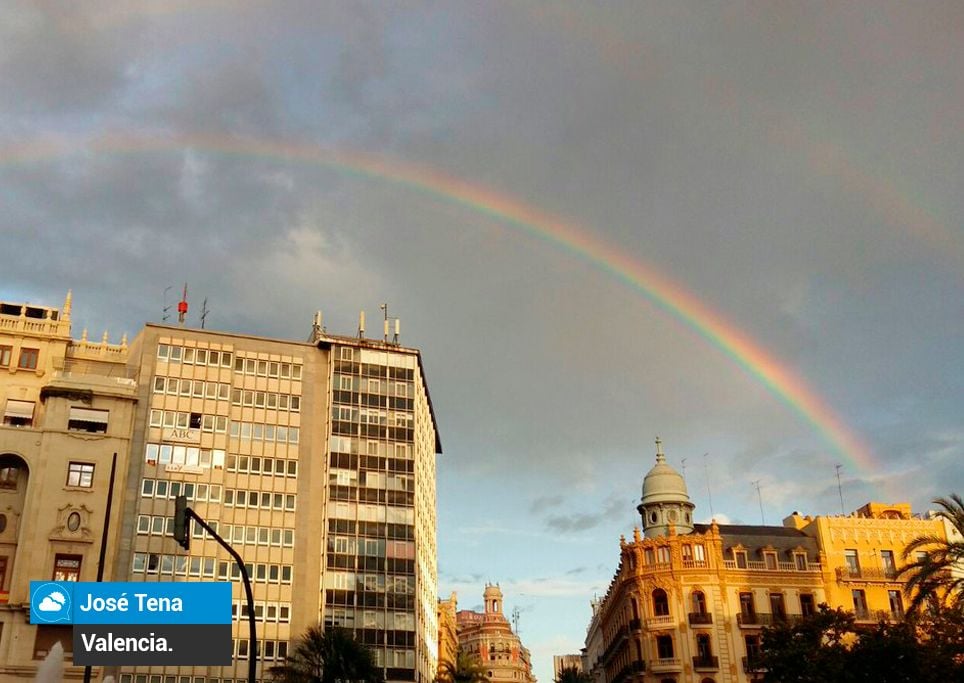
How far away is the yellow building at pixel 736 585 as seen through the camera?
290ft

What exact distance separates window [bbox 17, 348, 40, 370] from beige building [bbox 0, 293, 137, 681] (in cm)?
9

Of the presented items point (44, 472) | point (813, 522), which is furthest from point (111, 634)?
point (813, 522)

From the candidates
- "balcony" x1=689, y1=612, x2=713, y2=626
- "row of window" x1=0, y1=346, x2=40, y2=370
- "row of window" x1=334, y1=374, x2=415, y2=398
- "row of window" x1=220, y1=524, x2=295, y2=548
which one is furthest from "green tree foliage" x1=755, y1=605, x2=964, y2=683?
"row of window" x1=0, y1=346, x2=40, y2=370

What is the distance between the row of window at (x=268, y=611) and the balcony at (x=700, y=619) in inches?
1454

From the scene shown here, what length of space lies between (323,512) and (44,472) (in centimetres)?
2286

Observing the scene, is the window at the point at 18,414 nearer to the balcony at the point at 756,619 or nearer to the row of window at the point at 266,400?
the row of window at the point at 266,400

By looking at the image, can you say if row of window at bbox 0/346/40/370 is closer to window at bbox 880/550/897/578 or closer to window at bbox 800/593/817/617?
window at bbox 800/593/817/617

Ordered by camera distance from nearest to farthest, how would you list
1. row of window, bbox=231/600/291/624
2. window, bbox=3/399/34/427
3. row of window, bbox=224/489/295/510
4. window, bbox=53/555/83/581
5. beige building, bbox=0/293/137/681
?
beige building, bbox=0/293/137/681
window, bbox=53/555/83/581
row of window, bbox=231/600/291/624
window, bbox=3/399/34/427
row of window, bbox=224/489/295/510

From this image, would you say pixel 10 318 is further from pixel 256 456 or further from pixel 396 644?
pixel 396 644

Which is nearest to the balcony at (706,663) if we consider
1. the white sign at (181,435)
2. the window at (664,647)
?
the window at (664,647)

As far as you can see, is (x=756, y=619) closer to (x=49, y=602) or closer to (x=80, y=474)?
(x=49, y=602)

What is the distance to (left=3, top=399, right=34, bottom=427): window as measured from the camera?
79.1 m

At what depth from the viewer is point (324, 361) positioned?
9144cm

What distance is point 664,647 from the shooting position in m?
89.8
